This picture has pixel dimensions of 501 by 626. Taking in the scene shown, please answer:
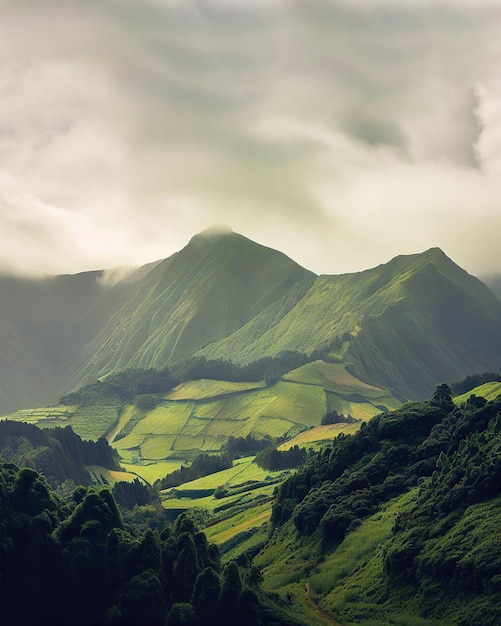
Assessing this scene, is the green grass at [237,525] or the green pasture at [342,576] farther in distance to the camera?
the green grass at [237,525]

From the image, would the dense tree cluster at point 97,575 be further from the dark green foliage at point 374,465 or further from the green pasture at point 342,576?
the dark green foliage at point 374,465

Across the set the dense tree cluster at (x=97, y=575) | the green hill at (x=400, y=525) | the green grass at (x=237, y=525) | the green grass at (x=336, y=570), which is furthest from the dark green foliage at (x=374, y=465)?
the dense tree cluster at (x=97, y=575)

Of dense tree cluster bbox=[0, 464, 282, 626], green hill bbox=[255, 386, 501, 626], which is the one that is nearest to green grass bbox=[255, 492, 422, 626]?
green hill bbox=[255, 386, 501, 626]

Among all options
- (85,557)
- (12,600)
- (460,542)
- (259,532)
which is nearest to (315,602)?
(460,542)

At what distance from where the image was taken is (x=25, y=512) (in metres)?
116

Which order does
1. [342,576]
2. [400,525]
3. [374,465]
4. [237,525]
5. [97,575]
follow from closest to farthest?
[97,575], [342,576], [400,525], [374,465], [237,525]

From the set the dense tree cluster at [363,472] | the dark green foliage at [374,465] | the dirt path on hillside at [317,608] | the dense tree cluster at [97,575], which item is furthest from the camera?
the dense tree cluster at [363,472]

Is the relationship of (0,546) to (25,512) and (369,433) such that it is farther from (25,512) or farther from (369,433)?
(369,433)

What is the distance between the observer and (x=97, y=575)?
10881 centimetres

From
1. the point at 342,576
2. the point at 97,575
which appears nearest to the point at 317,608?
the point at 342,576

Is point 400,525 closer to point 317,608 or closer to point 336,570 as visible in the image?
point 336,570

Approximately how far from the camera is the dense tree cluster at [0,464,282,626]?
10462 centimetres

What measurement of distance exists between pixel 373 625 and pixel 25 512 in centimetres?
4845

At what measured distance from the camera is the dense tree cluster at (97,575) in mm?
104625
